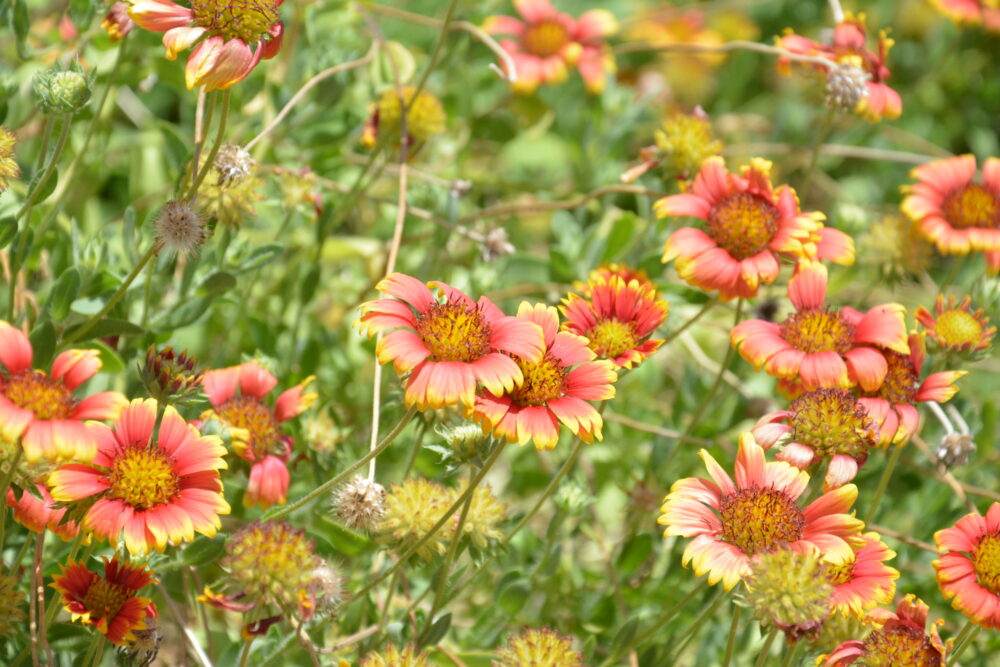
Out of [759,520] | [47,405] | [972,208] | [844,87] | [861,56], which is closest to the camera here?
[47,405]

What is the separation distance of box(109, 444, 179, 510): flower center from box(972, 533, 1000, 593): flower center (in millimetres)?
1334

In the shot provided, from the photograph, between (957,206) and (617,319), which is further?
(957,206)

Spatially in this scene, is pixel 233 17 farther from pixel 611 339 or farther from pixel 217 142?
pixel 611 339

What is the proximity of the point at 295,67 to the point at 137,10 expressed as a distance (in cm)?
125

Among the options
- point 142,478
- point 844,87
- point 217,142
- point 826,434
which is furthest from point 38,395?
point 844,87

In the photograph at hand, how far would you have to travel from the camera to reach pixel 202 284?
7.47ft

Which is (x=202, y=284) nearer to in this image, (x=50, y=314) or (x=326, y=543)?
(x=50, y=314)

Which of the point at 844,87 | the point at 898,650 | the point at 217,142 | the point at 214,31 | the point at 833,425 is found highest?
the point at 214,31

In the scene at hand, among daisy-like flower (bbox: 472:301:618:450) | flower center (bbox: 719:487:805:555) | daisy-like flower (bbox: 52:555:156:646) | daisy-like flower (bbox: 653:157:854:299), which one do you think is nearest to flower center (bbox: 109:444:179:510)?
daisy-like flower (bbox: 52:555:156:646)

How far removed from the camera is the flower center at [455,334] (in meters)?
1.73

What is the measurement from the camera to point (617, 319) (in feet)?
6.64

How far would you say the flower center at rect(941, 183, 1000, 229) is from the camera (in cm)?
269

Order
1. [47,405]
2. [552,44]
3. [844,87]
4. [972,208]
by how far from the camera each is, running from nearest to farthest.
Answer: [47,405] < [844,87] < [972,208] < [552,44]

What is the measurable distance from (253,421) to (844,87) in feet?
4.93
